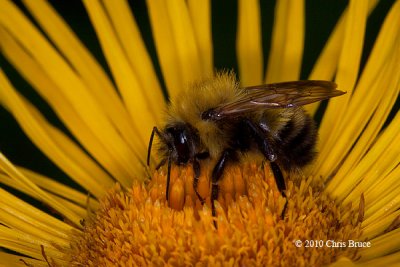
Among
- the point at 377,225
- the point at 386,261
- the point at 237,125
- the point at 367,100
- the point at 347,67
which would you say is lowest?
the point at 386,261

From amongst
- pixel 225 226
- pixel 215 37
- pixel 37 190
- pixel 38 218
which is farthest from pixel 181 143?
pixel 215 37

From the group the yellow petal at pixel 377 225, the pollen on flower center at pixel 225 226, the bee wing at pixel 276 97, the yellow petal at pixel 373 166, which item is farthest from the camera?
the yellow petal at pixel 373 166

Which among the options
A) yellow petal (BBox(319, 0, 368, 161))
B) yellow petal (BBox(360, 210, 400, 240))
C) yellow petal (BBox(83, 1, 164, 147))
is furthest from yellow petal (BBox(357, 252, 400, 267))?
yellow petal (BBox(83, 1, 164, 147))

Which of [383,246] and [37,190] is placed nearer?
[383,246]

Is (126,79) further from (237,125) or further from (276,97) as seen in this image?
(276,97)

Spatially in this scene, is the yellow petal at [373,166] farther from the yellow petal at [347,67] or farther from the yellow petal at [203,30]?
the yellow petal at [203,30]

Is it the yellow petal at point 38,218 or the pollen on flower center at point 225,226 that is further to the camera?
the yellow petal at point 38,218

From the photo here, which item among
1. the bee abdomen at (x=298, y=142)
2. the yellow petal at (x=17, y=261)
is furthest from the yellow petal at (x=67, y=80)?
the bee abdomen at (x=298, y=142)
